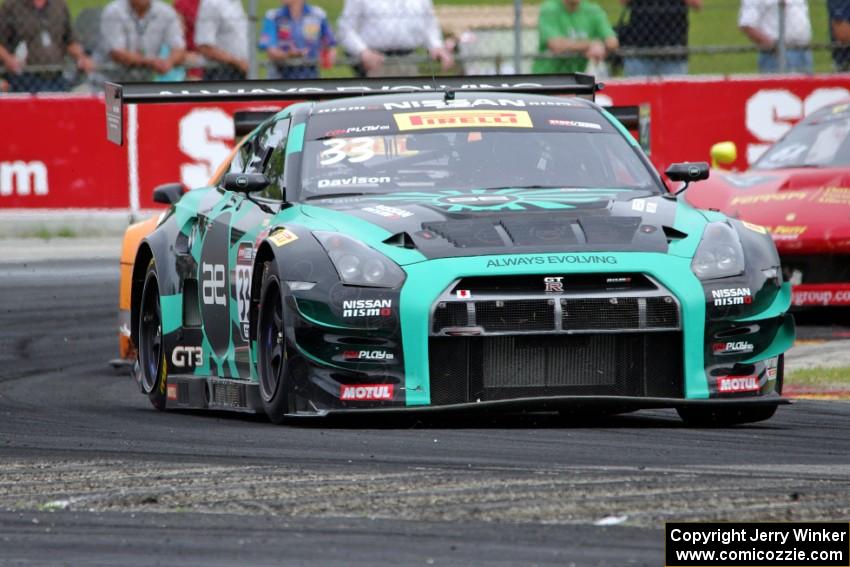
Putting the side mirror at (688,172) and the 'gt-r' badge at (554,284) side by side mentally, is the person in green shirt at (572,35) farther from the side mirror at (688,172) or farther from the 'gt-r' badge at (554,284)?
the 'gt-r' badge at (554,284)

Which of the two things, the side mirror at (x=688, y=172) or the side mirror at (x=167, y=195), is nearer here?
the side mirror at (x=688, y=172)

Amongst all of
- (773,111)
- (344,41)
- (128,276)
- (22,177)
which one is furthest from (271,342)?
(773,111)

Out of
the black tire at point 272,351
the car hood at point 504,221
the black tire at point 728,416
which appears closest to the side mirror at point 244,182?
the car hood at point 504,221

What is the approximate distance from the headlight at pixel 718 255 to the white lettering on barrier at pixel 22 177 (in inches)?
432

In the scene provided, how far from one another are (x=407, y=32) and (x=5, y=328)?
20.6 feet

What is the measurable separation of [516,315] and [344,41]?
1110 centimetres

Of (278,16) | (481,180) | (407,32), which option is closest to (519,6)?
(407,32)

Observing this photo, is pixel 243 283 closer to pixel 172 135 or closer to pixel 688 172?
pixel 688 172

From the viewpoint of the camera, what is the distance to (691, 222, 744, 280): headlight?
7188 mm

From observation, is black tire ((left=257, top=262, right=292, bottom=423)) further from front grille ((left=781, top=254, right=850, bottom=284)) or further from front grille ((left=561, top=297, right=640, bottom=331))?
front grille ((left=781, top=254, right=850, bottom=284))

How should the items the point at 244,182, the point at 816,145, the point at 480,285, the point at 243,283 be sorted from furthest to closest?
the point at 816,145 → the point at 244,182 → the point at 243,283 → the point at 480,285

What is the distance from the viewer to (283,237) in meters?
7.45

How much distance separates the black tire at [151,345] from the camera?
910 centimetres

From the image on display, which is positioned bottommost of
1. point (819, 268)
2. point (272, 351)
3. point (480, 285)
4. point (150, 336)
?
point (819, 268)
